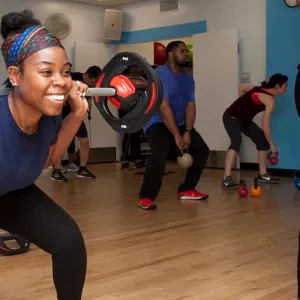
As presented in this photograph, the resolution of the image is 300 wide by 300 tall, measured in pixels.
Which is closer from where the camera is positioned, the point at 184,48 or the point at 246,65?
the point at 184,48

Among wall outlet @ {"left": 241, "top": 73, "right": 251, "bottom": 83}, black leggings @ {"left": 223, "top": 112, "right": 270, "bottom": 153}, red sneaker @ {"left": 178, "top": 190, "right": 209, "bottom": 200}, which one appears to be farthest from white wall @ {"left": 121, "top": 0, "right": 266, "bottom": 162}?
red sneaker @ {"left": 178, "top": 190, "right": 209, "bottom": 200}

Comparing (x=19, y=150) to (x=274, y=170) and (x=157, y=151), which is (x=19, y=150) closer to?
(x=157, y=151)

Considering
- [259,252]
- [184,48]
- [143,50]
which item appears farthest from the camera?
[143,50]

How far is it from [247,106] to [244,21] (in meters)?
2.57

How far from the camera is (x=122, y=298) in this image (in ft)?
8.57

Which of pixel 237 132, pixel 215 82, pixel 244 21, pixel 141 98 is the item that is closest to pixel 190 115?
pixel 237 132

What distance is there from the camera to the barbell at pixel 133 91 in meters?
1.94

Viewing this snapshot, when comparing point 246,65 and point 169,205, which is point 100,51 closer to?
Result: point 246,65

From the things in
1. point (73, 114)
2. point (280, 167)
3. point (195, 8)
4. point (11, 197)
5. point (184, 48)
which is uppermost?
point (195, 8)

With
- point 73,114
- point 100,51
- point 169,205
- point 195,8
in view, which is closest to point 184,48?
point 169,205

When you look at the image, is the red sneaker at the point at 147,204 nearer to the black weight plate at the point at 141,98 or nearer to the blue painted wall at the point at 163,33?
the black weight plate at the point at 141,98

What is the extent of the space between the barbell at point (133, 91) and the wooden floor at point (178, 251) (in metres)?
1.02

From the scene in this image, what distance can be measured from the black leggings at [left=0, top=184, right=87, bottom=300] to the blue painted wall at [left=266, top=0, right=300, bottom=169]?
634 centimetres

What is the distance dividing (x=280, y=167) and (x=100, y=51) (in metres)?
3.93
